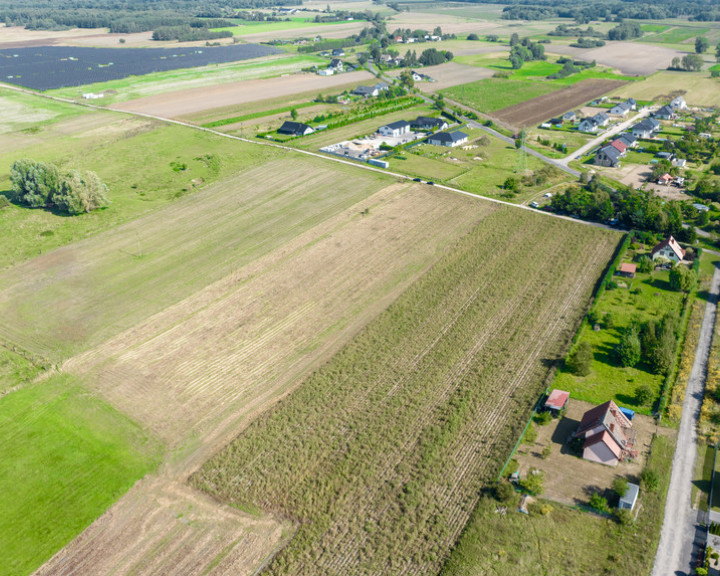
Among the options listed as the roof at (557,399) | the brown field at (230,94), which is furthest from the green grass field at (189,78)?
the roof at (557,399)

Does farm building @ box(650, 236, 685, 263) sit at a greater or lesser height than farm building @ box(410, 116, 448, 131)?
lesser

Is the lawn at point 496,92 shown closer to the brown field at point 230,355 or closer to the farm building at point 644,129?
the farm building at point 644,129

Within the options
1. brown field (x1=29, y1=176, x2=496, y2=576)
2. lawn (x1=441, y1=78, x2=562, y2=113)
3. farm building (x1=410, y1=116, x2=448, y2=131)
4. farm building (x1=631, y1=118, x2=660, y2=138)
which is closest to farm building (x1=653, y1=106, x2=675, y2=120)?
farm building (x1=631, y1=118, x2=660, y2=138)

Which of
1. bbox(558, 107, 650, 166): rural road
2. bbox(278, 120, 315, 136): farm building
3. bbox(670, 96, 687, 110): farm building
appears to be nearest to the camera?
bbox(558, 107, 650, 166): rural road

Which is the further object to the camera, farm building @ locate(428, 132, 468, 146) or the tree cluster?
farm building @ locate(428, 132, 468, 146)

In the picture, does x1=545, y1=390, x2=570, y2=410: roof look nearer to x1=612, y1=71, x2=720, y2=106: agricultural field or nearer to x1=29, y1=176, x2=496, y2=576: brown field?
x1=29, y1=176, x2=496, y2=576: brown field
